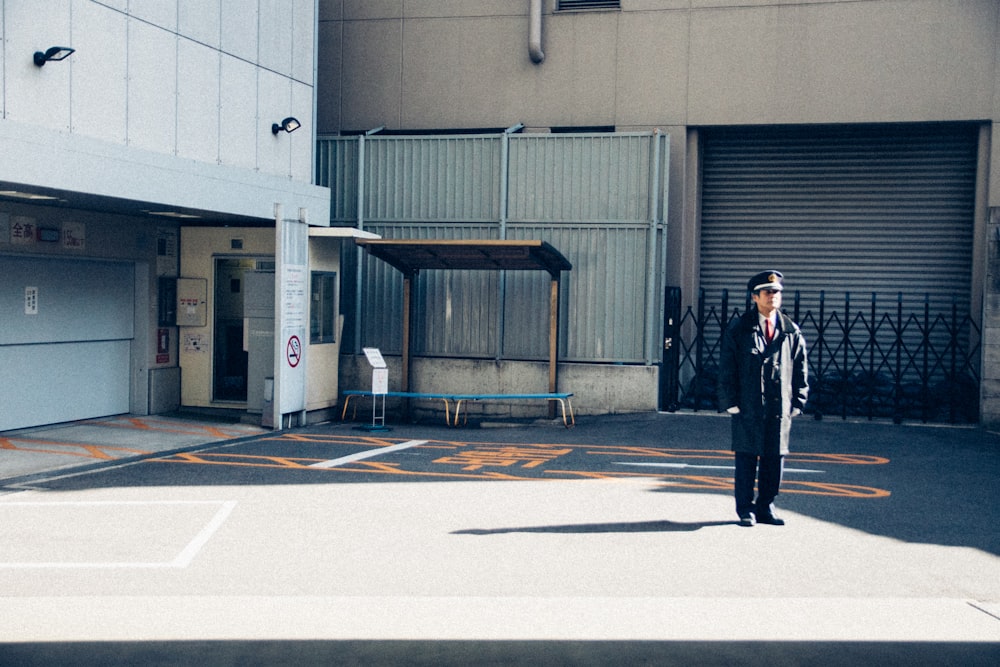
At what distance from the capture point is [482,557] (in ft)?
24.0

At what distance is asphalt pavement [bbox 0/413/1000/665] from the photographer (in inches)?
215

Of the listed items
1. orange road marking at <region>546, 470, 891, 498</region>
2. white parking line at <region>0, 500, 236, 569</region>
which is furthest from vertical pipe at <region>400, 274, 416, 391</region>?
white parking line at <region>0, 500, 236, 569</region>

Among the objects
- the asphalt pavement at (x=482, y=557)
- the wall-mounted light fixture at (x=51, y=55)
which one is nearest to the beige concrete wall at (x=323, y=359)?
the asphalt pavement at (x=482, y=557)

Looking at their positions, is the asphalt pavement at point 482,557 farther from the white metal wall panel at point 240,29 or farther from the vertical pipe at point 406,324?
the white metal wall panel at point 240,29

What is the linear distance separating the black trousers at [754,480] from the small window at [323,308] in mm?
8602

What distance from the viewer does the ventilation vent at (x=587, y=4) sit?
57.6 feet

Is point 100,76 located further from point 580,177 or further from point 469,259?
point 580,177

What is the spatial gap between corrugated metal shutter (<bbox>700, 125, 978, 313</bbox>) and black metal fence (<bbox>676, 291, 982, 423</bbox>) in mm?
390

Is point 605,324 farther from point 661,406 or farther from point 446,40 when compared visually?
point 446,40

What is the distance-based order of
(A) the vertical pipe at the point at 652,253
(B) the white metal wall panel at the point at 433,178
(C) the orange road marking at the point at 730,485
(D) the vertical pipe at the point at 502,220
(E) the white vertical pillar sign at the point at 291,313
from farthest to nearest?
(B) the white metal wall panel at the point at 433,178 → (D) the vertical pipe at the point at 502,220 → (A) the vertical pipe at the point at 652,253 → (E) the white vertical pillar sign at the point at 291,313 → (C) the orange road marking at the point at 730,485

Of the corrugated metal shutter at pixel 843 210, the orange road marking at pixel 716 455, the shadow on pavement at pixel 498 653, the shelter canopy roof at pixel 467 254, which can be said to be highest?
the corrugated metal shutter at pixel 843 210

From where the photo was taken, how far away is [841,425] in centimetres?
1561

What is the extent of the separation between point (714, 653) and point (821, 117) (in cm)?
1317

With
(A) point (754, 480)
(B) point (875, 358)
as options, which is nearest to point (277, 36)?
(A) point (754, 480)
